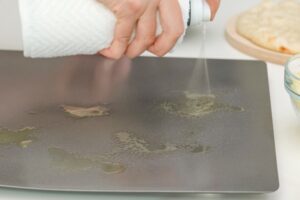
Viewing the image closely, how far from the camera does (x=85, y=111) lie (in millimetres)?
824

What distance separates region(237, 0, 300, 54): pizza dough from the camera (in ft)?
3.33

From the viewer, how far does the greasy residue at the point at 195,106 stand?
83 centimetres

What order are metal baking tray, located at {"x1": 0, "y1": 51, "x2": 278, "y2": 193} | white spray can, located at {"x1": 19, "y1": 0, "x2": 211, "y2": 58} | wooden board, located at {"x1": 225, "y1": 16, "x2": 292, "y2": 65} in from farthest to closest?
wooden board, located at {"x1": 225, "y1": 16, "x2": 292, "y2": 65} < white spray can, located at {"x1": 19, "y1": 0, "x2": 211, "y2": 58} < metal baking tray, located at {"x1": 0, "y1": 51, "x2": 278, "y2": 193}

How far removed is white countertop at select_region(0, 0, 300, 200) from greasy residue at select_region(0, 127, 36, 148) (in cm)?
8

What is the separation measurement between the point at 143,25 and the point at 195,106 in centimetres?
14

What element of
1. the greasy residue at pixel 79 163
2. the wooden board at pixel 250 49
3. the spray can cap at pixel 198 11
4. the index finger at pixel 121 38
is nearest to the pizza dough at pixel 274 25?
the wooden board at pixel 250 49

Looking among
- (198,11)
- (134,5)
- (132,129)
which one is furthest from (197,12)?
(132,129)

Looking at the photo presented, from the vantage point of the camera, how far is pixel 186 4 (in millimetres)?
853

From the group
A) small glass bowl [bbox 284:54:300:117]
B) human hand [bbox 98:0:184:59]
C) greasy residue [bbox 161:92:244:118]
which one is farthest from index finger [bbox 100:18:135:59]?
small glass bowl [bbox 284:54:300:117]

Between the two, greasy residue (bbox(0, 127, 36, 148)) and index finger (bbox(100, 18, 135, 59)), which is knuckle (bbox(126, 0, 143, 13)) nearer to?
index finger (bbox(100, 18, 135, 59))

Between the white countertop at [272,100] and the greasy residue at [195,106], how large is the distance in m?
0.08

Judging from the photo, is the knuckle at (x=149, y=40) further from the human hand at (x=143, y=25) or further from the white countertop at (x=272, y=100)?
the white countertop at (x=272, y=100)

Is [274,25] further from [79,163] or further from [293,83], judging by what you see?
[79,163]

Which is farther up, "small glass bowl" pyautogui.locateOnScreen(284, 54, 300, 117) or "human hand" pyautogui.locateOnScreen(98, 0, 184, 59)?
"human hand" pyautogui.locateOnScreen(98, 0, 184, 59)
